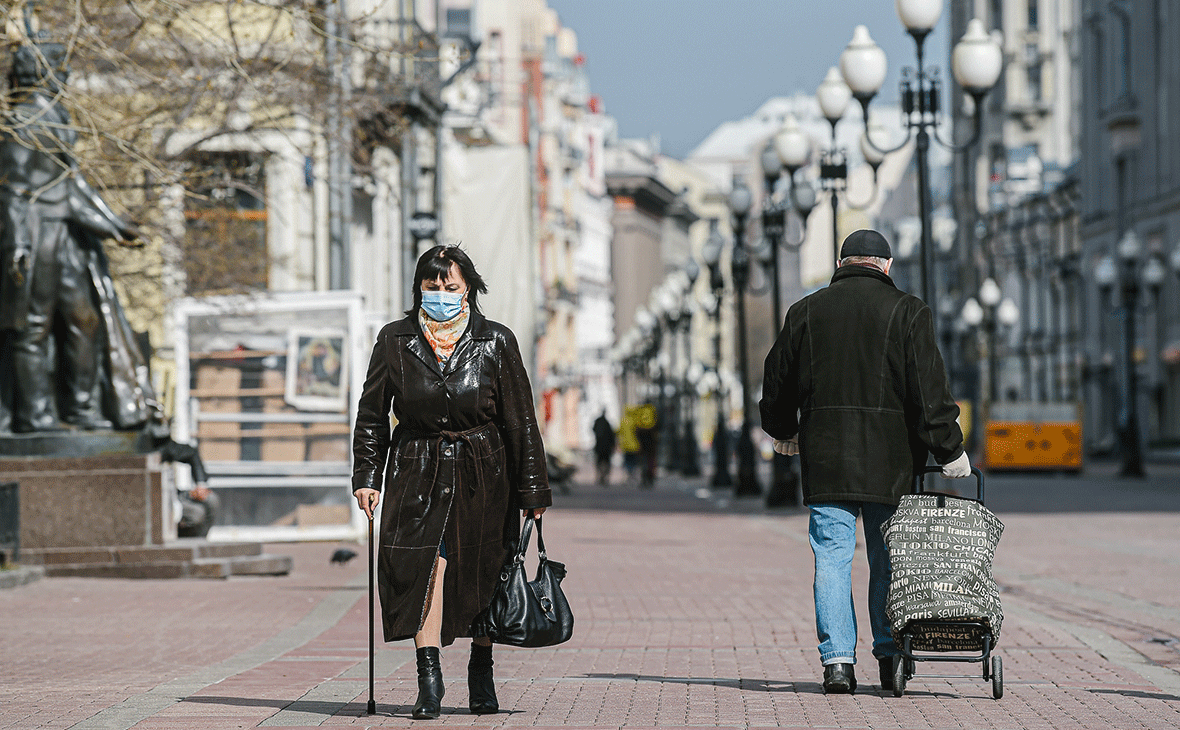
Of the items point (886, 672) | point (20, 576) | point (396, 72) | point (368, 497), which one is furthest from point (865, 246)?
point (396, 72)

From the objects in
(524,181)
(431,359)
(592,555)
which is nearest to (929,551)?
(431,359)

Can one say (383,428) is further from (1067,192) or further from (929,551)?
(1067,192)

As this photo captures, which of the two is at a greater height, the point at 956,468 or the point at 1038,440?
the point at 956,468

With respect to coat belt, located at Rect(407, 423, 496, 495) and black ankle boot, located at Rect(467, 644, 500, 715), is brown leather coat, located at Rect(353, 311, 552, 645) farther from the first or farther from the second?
black ankle boot, located at Rect(467, 644, 500, 715)

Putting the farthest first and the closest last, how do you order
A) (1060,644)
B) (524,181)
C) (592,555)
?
(524,181) < (592,555) < (1060,644)

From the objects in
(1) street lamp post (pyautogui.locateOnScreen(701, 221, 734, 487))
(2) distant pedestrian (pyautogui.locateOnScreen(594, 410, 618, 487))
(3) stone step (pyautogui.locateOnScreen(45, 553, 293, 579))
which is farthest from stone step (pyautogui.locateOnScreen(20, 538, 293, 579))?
(2) distant pedestrian (pyautogui.locateOnScreen(594, 410, 618, 487))

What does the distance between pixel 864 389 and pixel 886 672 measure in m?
1.14

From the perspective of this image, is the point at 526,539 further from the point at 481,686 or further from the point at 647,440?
the point at 647,440

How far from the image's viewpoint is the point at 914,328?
791 centimetres

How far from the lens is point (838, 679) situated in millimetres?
7902

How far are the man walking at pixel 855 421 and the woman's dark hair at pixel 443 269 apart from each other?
1.40 meters

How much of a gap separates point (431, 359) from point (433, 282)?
283 millimetres

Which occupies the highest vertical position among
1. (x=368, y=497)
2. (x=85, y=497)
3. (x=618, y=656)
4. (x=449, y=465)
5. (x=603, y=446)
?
(x=449, y=465)

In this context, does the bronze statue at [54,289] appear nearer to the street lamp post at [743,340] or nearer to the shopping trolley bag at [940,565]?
the shopping trolley bag at [940,565]
